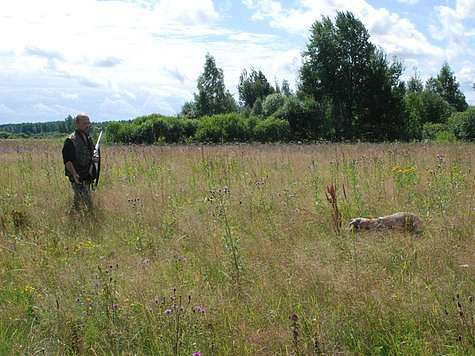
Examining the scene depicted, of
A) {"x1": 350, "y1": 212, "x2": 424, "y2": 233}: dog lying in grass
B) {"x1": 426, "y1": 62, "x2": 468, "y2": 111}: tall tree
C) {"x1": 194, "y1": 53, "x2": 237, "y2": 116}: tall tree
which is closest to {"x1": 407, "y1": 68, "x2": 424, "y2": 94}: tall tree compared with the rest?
{"x1": 426, "y1": 62, "x2": 468, "y2": 111}: tall tree

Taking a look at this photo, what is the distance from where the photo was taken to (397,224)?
15.3 feet

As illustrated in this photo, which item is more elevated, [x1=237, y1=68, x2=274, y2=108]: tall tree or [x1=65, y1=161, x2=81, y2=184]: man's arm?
[x1=237, y1=68, x2=274, y2=108]: tall tree

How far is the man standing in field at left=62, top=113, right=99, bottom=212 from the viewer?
6.15m

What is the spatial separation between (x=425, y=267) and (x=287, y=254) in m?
1.44

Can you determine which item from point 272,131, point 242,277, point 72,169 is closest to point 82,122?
point 72,169

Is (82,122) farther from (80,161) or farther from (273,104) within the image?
(273,104)

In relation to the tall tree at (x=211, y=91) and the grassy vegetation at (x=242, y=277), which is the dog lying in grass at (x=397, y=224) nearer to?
the grassy vegetation at (x=242, y=277)

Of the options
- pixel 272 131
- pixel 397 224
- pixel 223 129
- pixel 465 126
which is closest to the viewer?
pixel 397 224

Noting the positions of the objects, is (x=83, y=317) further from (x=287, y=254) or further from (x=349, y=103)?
(x=349, y=103)

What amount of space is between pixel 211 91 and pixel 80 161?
44.0m

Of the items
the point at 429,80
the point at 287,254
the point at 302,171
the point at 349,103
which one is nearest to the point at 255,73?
the point at 429,80

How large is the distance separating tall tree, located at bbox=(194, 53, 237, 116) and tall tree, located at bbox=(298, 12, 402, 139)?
20.4m

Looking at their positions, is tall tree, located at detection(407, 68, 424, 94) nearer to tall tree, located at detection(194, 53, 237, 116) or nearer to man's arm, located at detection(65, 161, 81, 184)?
tall tree, located at detection(194, 53, 237, 116)

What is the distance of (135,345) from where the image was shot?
2.96 metres
